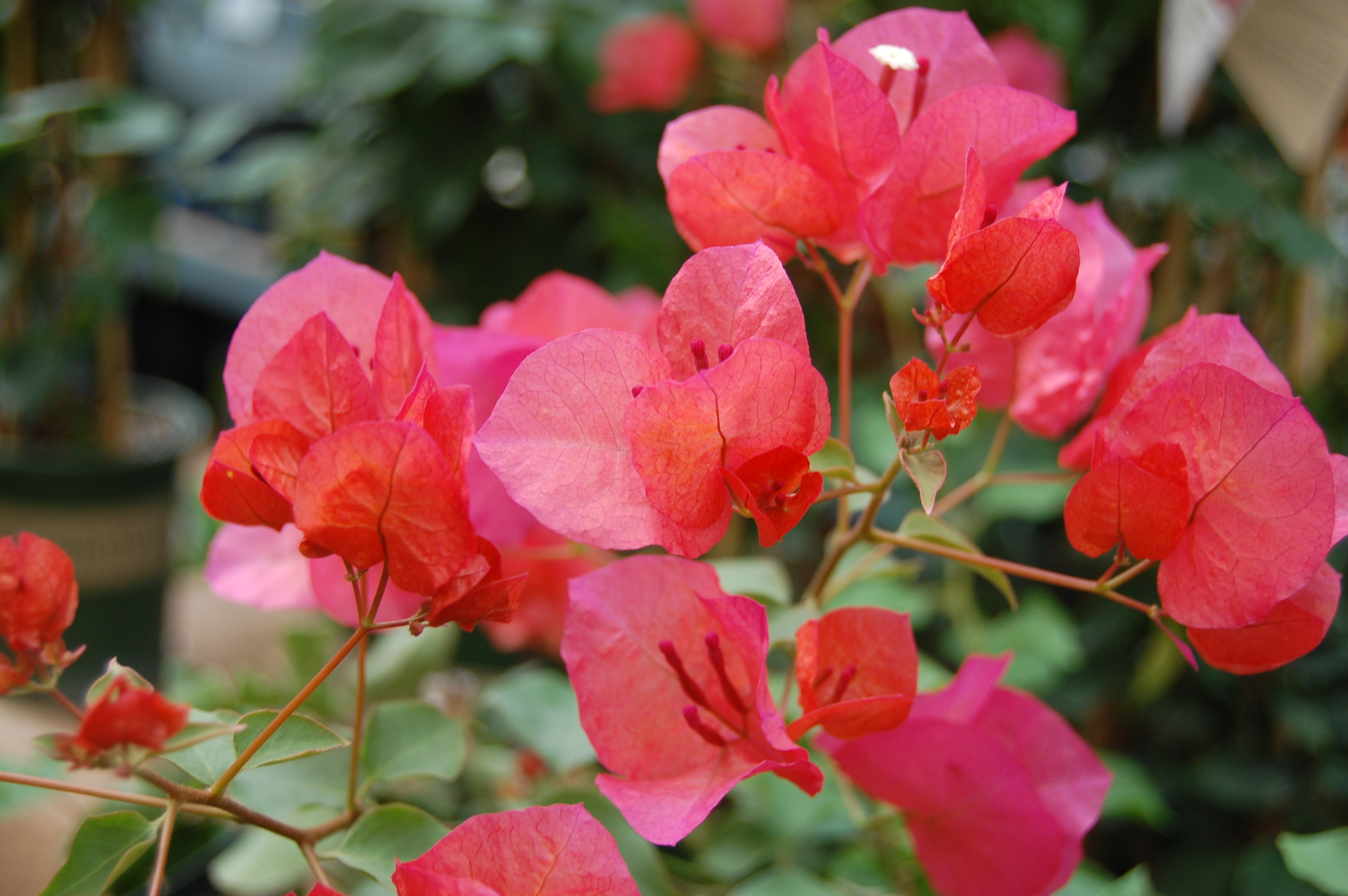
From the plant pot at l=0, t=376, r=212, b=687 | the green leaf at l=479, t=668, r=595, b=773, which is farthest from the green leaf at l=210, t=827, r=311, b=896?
the plant pot at l=0, t=376, r=212, b=687

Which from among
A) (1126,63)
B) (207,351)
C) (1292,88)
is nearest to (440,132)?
(1126,63)

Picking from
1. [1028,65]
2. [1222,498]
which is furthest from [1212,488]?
[1028,65]

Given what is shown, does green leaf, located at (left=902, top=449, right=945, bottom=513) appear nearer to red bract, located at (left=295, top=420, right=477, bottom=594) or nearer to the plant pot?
red bract, located at (left=295, top=420, right=477, bottom=594)

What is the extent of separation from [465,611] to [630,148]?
0.91 metres

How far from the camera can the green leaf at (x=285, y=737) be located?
0.24 metres

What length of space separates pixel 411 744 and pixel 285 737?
0.11 meters

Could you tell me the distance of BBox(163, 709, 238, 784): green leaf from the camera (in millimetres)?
232

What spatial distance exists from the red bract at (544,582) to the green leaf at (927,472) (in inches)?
8.5

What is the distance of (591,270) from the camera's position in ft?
3.64

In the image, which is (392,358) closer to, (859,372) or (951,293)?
(951,293)

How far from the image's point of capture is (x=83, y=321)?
1.12m

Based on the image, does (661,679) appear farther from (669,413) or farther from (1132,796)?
(1132,796)

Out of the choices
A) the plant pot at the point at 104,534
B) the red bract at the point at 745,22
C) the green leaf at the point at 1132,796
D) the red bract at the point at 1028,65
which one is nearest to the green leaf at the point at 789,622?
the green leaf at the point at 1132,796

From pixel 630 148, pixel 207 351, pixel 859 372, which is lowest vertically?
pixel 207 351
